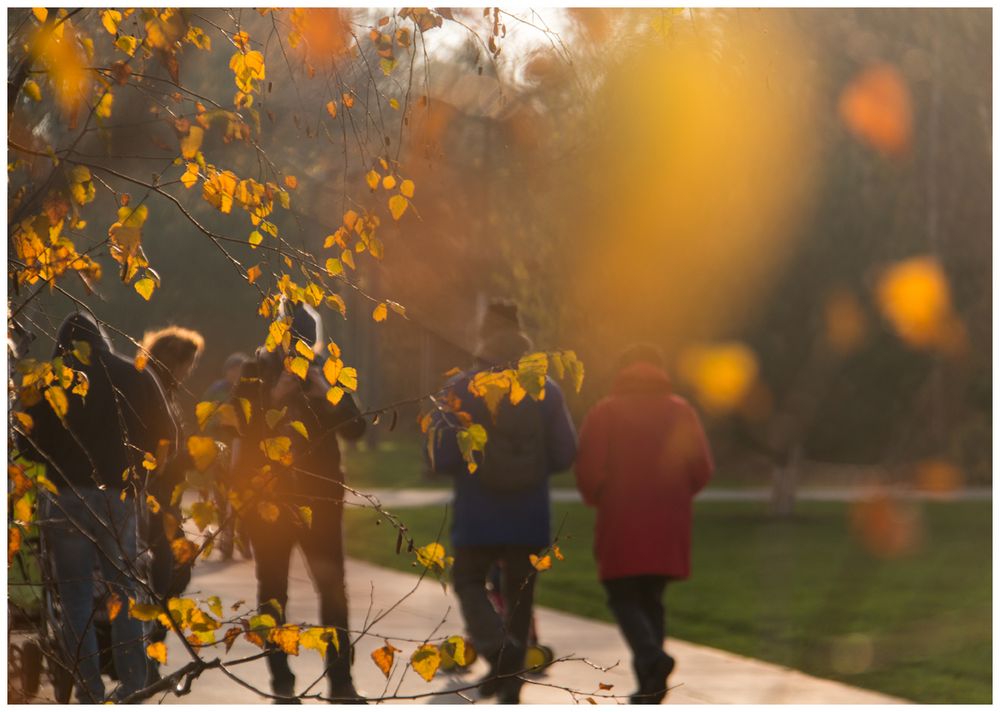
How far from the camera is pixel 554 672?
766 centimetres

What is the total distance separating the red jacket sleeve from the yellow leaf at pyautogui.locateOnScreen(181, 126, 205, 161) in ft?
11.7

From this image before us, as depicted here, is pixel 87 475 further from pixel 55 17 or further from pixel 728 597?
pixel 728 597

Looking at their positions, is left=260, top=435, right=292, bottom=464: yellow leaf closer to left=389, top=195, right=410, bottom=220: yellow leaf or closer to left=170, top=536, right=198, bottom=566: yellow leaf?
left=170, top=536, right=198, bottom=566: yellow leaf

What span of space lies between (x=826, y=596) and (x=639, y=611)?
247 inches

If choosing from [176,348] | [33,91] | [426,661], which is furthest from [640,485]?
[33,91]

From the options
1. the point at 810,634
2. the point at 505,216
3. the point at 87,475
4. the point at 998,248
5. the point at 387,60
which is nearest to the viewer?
the point at 387,60

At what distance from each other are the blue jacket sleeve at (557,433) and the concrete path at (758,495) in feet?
53.2

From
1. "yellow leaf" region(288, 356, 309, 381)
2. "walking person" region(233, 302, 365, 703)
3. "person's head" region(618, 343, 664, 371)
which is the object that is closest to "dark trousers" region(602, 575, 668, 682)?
"person's head" region(618, 343, 664, 371)

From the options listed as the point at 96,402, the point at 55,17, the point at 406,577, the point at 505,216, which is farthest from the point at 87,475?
the point at 505,216

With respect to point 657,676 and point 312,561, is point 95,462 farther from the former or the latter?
point 657,676

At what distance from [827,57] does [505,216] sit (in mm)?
4326

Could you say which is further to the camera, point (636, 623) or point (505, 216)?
point (505, 216)

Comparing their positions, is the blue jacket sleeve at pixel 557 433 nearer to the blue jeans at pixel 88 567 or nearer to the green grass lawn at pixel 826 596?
the green grass lawn at pixel 826 596

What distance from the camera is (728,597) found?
12.5 metres
